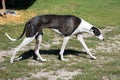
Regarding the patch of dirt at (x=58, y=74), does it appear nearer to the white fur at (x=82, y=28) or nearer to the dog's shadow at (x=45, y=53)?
the white fur at (x=82, y=28)

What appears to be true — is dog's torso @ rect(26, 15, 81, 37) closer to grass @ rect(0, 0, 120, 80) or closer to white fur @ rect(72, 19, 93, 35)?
white fur @ rect(72, 19, 93, 35)

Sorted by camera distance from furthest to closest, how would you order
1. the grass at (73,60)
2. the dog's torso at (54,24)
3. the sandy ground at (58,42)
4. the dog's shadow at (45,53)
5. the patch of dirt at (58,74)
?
1. the dog's shadow at (45,53)
2. the dog's torso at (54,24)
3. the grass at (73,60)
4. the sandy ground at (58,42)
5. the patch of dirt at (58,74)

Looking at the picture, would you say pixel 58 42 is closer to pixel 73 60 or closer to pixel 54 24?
pixel 73 60

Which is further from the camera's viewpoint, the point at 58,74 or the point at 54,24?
the point at 54,24

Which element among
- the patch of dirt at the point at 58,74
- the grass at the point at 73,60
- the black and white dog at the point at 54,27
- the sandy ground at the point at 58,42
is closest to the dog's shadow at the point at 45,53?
the grass at the point at 73,60

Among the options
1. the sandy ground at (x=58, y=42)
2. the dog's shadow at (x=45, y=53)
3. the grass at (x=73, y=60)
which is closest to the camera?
the sandy ground at (x=58, y=42)

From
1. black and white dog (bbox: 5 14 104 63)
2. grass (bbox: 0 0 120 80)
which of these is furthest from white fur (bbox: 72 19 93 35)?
grass (bbox: 0 0 120 80)

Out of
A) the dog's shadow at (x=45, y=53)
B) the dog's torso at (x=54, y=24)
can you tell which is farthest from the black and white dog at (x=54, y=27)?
the dog's shadow at (x=45, y=53)

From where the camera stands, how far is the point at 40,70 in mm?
10211

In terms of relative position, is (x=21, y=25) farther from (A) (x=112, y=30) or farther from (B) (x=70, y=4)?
(B) (x=70, y=4)

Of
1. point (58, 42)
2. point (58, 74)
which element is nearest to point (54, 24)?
point (58, 74)

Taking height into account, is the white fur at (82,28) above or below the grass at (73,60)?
above

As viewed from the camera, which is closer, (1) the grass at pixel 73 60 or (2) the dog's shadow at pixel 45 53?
(1) the grass at pixel 73 60

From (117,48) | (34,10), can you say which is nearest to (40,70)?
(117,48)
